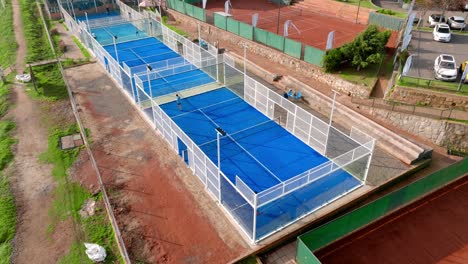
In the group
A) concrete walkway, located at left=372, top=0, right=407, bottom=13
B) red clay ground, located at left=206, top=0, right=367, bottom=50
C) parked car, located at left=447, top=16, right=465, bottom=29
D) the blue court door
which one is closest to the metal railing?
red clay ground, located at left=206, top=0, right=367, bottom=50

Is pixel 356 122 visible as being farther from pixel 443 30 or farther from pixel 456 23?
pixel 456 23

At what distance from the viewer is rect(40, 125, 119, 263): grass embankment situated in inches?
651

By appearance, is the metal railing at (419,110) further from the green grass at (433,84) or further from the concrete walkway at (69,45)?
the concrete walkway at (69,45)

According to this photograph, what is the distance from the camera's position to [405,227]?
59.2ft

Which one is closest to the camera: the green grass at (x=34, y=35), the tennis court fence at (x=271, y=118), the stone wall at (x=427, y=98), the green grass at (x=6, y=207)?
the tennis court fence at (x=271, y=118)

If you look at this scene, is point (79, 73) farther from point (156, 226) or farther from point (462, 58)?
point (462, 58)

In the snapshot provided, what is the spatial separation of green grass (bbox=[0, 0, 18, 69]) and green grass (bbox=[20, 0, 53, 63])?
1490 millimetres

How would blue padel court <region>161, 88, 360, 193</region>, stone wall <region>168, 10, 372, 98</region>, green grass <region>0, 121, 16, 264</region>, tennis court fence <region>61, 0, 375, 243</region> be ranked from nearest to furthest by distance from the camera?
tennis court fence <region>61, 0, 375, 243</region> → green grass <region>0, 121, 16, 264</region> → blue padel court <region>161, 88, 360, 193</region> → stone wall <region>168, 10, 372, 98</region>

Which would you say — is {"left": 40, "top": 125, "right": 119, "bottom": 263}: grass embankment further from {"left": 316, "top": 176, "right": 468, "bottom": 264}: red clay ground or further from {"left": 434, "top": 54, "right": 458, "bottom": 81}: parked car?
{"left": 434, "top": 54, "right": 458, "bottom": 81}: parked car

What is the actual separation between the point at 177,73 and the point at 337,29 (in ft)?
69.5

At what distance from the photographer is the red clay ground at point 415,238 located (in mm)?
16297

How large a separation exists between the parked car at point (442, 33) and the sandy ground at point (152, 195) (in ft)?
90.6

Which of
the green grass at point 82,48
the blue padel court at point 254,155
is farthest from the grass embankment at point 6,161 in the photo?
the blue padel court at point 254,155

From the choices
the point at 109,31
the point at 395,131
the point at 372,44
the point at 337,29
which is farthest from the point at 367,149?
the point at 109,31
